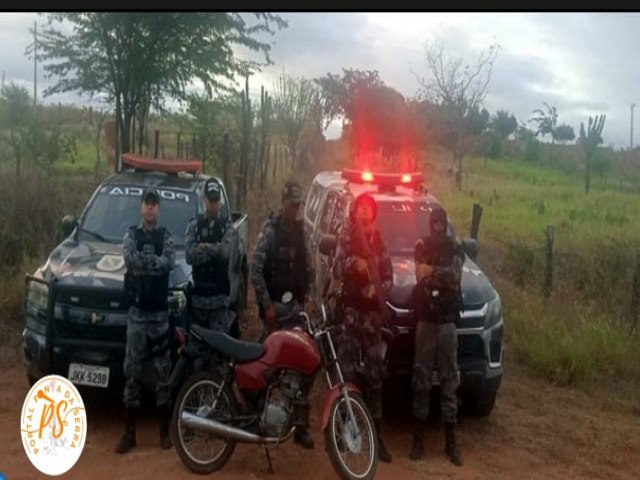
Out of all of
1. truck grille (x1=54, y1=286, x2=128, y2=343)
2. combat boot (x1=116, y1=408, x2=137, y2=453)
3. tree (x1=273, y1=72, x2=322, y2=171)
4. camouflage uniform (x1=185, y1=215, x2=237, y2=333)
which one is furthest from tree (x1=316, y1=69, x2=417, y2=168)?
combat boot (x1=116, y1=408, x2=137, y2=453)

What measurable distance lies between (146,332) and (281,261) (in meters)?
0.99

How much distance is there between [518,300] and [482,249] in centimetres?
196

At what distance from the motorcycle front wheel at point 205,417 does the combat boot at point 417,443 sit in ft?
3.97

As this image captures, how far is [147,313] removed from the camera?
4793 millimetres

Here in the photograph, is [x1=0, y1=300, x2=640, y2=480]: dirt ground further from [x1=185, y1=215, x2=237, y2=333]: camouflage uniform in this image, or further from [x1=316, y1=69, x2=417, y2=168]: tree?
[x1=316, y1=69, x2=417, y2=168]: tree

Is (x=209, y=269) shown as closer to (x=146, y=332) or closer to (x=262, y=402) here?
(x=146, y=332)

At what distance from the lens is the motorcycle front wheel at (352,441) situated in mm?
4312

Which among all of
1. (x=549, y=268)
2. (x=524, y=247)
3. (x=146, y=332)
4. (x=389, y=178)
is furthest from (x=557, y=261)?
(x=146, y=332)

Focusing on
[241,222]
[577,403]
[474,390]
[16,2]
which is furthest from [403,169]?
[16,2]

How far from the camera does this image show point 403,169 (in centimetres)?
1056

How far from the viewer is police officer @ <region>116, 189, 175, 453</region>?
15.5 feet

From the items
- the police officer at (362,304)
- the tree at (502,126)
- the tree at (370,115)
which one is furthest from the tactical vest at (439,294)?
the tree at (502,126)

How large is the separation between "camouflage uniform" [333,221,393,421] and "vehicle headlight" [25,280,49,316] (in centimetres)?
186

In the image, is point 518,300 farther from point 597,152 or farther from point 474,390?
point 597,152
